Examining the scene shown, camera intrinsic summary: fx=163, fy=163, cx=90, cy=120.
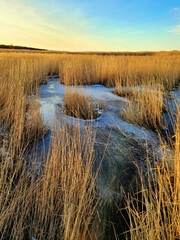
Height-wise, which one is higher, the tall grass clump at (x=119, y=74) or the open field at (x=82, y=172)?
the tall grass clump at (x=119, y=74)

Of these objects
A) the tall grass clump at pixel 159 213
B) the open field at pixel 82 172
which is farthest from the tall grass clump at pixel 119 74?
the tall grass clump at pixel 159 213

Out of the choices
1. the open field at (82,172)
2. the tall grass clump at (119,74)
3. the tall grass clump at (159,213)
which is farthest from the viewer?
the tall grass clump at (119,74)

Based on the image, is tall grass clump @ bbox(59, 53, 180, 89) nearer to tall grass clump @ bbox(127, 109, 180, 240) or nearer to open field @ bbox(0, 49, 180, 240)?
open field @ bbox(0, 49, 180, 240)

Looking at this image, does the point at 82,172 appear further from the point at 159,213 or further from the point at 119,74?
the point at 119,74

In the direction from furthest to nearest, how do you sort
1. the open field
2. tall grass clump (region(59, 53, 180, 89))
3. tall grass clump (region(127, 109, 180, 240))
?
1. tall grass clump (region(59, 53, 180, 89))
2. the open field
3. tall grass clump (region(127, 109, 180, 240))

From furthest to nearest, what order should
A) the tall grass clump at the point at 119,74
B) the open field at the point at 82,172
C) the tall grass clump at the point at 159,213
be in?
the tall grass clump at the point at 119,74 < the open field at the point at 82,172 < the tall grass clump at the point at 159,213

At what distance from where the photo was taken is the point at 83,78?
15.8ft

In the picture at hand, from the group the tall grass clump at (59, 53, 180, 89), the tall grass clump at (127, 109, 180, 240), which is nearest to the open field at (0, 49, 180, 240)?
the tall grass clump at (127, 109, 180, 240)

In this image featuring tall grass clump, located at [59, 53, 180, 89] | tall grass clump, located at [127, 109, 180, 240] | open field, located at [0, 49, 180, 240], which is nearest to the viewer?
tall grass clump, located at [127, 109, 180, 240]

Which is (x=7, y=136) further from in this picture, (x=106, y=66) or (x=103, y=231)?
(x=106, y=66)

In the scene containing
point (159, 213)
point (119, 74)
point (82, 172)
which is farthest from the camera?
point (119, 74)

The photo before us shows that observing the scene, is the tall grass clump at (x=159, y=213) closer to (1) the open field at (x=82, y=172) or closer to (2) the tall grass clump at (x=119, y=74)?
(1) the open field at (x=82, y=172)

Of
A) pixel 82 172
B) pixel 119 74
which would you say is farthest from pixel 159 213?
pixel 119 74

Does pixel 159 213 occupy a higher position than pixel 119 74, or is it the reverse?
pixel 119 74
